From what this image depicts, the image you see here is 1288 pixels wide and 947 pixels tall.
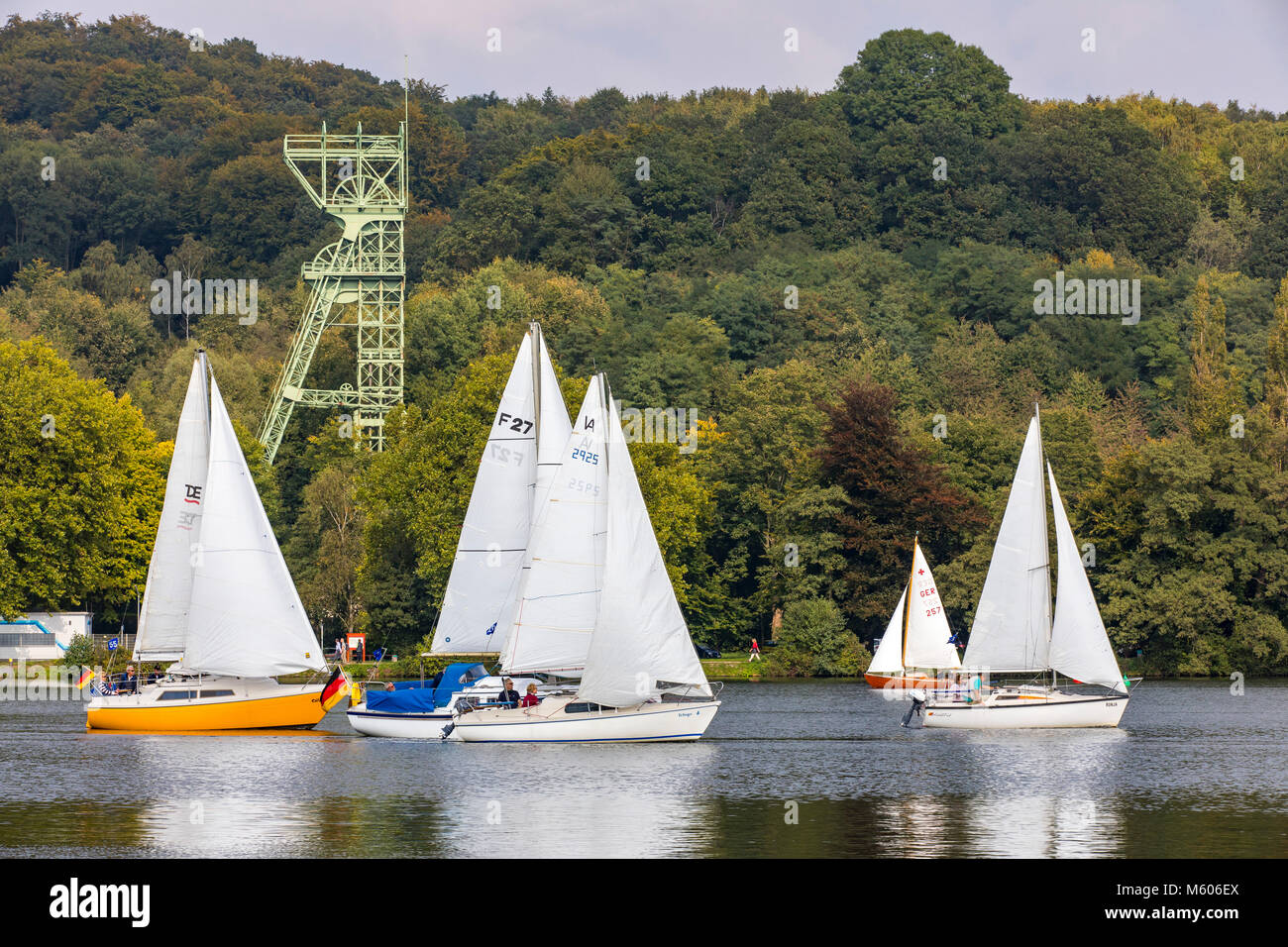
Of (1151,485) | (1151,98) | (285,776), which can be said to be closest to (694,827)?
(285,776)

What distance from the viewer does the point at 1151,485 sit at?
9725 centimetres

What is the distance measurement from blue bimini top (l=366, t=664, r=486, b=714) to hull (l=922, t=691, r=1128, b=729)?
58.3 ft

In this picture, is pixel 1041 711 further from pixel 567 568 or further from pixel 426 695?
pixel 426 695

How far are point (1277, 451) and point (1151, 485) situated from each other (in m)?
8.08

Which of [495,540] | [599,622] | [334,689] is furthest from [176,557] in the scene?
[599,622]

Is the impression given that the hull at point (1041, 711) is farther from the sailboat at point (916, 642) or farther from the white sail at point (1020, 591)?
the sailboat at point (916, 642)

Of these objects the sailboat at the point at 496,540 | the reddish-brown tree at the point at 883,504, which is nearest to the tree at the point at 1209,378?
the reddish-brown tree at the point at 883,504

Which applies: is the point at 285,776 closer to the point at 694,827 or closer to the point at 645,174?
the point at 694,827

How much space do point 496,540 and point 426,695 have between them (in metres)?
5.85

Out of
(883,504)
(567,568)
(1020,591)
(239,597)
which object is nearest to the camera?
(567,568)

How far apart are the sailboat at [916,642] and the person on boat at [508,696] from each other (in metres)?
29.6

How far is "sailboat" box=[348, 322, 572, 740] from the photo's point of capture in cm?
5950

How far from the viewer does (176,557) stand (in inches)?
2456

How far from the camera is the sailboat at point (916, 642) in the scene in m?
84.1
